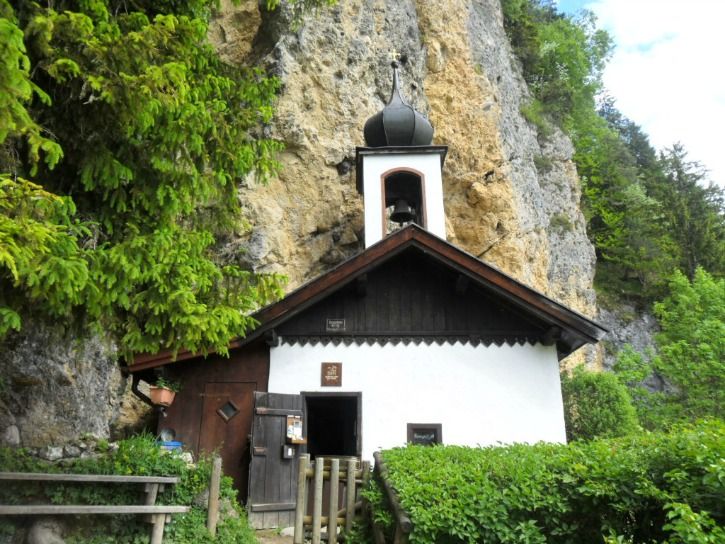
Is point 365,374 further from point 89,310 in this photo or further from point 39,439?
point 89,310

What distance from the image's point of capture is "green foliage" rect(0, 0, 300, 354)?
4551 millimetres

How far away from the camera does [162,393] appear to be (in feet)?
30.5

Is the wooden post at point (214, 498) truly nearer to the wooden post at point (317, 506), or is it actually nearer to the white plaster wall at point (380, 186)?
the wooden post at point (317, 506)

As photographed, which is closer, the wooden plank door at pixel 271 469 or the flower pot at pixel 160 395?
the wooden plank door at pixel 271 469

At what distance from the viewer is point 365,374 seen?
32.6 feet

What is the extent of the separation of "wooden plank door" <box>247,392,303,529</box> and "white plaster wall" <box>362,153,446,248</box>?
15.2 ft

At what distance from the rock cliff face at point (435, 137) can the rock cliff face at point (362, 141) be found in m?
0.04

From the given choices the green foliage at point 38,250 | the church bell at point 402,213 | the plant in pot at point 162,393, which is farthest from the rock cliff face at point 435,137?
the green foliage at point 38,250

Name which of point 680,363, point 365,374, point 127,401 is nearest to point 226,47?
point 127,401

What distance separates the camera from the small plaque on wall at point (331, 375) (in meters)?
9.84

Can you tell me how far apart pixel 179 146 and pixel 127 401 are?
8.95 metres

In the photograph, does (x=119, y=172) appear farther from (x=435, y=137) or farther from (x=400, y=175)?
(x=435, y=137)

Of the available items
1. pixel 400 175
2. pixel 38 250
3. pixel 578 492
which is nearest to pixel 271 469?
pixel 38 250

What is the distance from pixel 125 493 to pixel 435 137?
15.7 m
